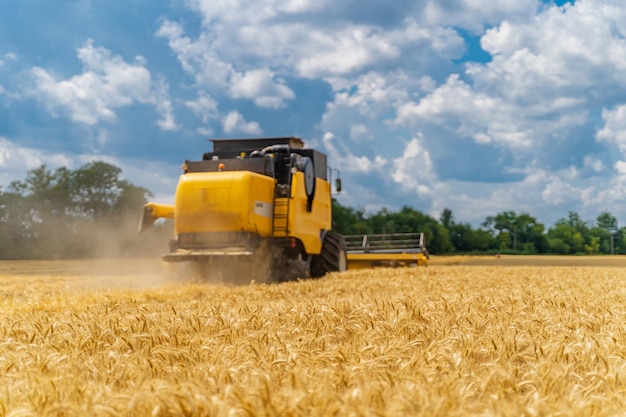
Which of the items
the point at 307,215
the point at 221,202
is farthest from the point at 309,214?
the point at 221,202

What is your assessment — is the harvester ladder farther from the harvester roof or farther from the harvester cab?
the harvester roof

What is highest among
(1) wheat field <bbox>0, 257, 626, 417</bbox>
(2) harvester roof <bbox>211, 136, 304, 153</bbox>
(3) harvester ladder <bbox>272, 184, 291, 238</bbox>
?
(2) harvester roof <bbox>211, 136, 304, 153</bbox>

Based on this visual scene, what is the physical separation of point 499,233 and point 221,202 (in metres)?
68.2

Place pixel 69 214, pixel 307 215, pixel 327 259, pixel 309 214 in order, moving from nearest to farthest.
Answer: pixel 307 215 → pixel 309 214 → pixel 327 259 → pixel 69 214

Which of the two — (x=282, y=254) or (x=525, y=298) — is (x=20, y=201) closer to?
(x=282, y=254)

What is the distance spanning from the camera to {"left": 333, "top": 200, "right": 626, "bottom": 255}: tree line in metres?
59.9

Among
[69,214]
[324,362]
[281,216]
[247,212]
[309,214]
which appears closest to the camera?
[324,362]

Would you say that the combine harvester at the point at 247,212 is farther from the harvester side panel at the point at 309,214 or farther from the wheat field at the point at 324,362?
the wheat field at the point at 324,362

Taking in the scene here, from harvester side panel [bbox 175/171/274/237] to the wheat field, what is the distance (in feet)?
20.4

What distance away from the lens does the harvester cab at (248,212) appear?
40.3ft

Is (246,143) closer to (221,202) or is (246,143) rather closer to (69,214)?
(221,202)

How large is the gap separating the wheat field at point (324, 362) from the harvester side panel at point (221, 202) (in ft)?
20.4

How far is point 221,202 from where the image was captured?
12320 mm

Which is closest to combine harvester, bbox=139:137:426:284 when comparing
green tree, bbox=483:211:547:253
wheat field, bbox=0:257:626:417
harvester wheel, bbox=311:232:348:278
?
harvester wheel, bbox=311:232:348:278
